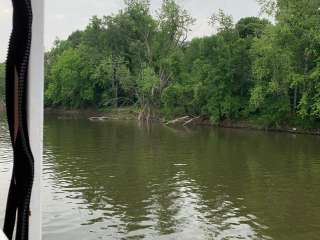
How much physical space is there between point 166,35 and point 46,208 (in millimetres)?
42204

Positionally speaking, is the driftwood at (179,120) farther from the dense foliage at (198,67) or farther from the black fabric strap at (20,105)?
the black fabric strap at (20,105)

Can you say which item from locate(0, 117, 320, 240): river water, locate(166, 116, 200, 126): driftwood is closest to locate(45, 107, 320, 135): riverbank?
locate(166, 116, 200, 126): driftwood

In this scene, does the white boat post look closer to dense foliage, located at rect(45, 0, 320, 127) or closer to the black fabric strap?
the black fabric strap

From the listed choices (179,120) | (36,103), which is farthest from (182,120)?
(36,103)

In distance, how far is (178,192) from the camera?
43.0ft

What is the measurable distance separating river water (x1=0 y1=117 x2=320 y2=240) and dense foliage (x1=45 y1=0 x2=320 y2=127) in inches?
494

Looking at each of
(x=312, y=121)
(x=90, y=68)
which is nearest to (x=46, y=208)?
(x=312, y=121)

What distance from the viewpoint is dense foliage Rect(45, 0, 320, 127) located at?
1353 inches

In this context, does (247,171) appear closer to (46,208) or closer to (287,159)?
(287,159)

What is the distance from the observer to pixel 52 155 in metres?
19.5

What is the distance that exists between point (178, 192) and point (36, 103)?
480 inches

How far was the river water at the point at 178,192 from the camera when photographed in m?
9.62

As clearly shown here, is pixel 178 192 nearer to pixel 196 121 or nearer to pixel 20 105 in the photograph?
pixel 20 105

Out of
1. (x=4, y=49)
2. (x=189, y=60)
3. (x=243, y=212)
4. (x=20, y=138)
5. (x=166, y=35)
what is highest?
(x=166, y=35)
